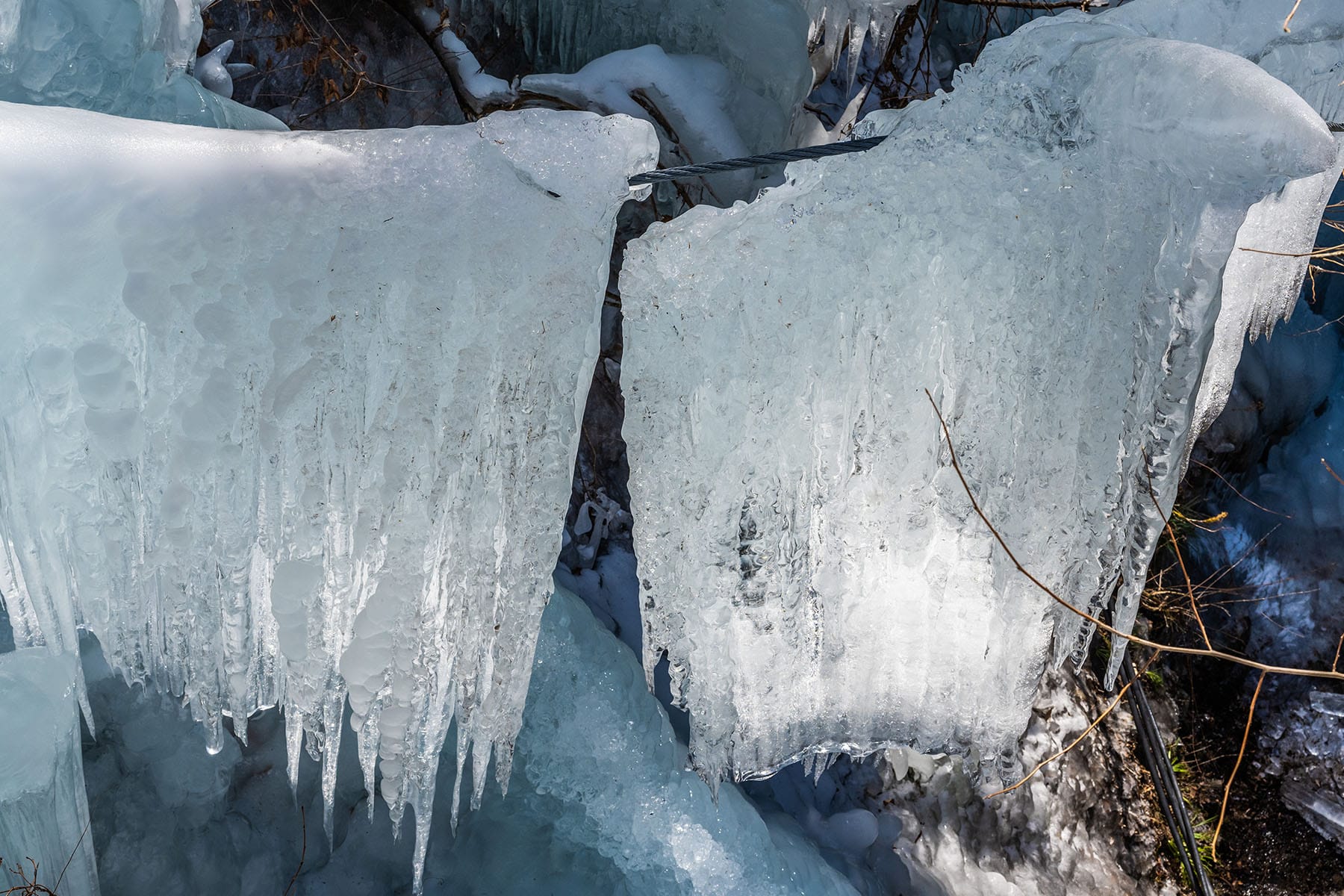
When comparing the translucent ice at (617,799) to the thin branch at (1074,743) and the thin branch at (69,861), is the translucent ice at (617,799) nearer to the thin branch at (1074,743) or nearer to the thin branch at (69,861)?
the thin branch at (1074,743)

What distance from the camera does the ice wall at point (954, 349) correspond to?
1184mm

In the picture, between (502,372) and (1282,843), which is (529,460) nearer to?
(502,372)

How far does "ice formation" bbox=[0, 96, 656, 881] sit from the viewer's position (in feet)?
3.59

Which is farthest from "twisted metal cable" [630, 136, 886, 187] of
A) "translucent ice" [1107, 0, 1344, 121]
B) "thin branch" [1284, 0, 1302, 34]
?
"thin branch" [1284, 0, 1302, 34]

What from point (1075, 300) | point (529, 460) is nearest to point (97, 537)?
point (529, 460)

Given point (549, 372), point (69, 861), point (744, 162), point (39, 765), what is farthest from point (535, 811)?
point (744, 162)

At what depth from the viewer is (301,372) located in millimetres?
1149

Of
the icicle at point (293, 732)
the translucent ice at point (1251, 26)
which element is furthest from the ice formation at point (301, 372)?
the translucent ice at point (1251, 26)

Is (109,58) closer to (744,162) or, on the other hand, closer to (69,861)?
(744,162)

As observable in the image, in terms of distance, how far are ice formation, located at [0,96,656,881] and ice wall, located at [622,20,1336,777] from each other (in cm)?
16

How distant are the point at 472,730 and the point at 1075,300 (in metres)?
1.10

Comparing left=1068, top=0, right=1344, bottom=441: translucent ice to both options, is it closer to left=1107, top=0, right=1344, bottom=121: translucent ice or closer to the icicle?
left=1107, top=0, right=1344, bottom=121: translucent ice

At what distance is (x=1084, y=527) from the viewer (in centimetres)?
142

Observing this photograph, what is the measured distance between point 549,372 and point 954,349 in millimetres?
573
